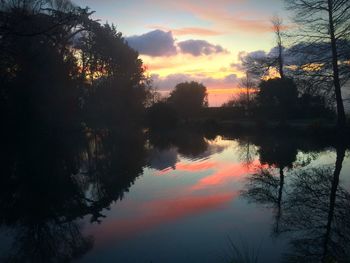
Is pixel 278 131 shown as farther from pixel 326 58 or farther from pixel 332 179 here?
pixel 332 179

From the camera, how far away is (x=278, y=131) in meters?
27.6

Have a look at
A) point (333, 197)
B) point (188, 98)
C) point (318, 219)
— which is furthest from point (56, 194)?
point (188, 98)

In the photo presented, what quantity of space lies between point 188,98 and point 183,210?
55.5m

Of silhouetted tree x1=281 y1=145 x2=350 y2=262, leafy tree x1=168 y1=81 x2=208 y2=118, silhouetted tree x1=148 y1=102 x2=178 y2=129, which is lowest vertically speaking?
silhouetted tree x1=281 y1=145 x2=350 y2=262

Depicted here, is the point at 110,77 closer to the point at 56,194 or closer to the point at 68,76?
the point at 68,76

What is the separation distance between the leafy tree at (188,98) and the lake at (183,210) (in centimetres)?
4375

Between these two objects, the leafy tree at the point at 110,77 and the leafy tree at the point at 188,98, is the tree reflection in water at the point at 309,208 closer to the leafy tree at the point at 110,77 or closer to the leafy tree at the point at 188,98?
the leafy tree at the point at 110,77

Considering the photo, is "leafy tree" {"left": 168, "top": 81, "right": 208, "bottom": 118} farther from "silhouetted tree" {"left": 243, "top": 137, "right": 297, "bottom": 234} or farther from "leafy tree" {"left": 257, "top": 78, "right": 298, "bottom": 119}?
"silhouetted tree" {"left": 243, "top": 137, "right": 297, "bottom": 234}

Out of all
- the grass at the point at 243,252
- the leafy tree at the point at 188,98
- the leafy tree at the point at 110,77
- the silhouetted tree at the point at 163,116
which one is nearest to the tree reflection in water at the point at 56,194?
the grass at the point at 243,252

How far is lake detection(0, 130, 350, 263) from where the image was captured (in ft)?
22.0

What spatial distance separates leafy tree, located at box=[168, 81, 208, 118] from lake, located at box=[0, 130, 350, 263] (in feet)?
144

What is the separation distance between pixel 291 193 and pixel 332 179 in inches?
77.7

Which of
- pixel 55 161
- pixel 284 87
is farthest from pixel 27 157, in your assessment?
pixel 284 87

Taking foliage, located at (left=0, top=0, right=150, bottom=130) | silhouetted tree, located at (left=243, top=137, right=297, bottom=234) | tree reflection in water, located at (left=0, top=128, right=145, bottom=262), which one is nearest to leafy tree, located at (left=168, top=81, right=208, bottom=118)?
foliage, located at (left=0, top=0, right=150, bottom=130)
